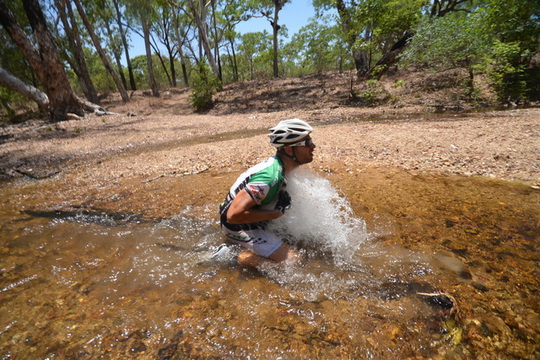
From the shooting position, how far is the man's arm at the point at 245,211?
8.36 ft

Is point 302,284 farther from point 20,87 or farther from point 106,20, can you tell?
point 106,20

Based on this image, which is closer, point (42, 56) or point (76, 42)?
point (42, 56)

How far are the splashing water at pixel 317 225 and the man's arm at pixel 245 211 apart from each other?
0.69 meters

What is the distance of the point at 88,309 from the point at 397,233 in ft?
11.9

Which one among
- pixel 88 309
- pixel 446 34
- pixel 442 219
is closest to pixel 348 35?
pixel 446 34

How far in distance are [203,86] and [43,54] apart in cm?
869

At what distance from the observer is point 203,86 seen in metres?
18.2

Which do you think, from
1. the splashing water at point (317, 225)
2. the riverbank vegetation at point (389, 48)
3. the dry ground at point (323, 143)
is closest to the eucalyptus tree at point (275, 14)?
the riverbank vegetation at point (389, 48)

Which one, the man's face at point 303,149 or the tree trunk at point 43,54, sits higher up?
the tree trunk at point 43,54

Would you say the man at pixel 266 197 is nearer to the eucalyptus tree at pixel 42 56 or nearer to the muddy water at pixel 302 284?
the muddy water at pixel 302 284

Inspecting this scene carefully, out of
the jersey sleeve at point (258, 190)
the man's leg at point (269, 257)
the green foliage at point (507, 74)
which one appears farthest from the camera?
the green foliage at point (507, 74)

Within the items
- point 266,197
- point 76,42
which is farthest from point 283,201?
point 76,42

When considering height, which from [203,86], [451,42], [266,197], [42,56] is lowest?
[266,197]

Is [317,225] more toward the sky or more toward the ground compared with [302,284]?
more toward the sky
